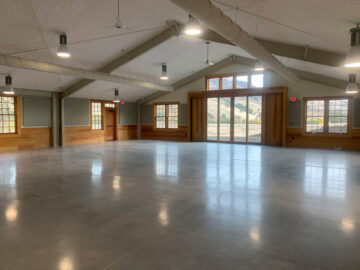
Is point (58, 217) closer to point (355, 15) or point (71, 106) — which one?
point (355, 15)

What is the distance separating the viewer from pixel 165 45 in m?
9.57

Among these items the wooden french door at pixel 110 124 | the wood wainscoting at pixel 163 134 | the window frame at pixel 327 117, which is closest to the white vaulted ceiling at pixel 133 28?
the window frame at pixel 327 117

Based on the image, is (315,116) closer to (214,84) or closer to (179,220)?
(214,84)

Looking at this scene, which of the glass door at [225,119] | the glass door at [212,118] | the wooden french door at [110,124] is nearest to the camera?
the glass door at [225,119]

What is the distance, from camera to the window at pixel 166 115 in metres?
14.7

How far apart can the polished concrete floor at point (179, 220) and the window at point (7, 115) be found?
17.2ft

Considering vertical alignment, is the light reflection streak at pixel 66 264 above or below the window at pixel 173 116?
below

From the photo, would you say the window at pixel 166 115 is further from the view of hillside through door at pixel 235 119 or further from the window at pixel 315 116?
the window at pixel 315 116

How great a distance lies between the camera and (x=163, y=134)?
1509 cm

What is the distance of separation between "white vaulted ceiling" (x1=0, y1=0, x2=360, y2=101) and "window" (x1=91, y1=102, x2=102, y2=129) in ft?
8.74

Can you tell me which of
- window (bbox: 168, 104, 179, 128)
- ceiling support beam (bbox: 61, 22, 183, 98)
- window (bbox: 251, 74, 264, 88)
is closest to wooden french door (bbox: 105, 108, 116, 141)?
window (bbox: 168, 104, 179, 128)

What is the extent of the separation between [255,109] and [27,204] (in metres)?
10.4

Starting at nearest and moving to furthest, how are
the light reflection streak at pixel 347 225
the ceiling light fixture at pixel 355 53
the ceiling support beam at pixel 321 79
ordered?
1. the light reflection streak at pixel 347 225
2. the ceiling light fixture at pixel 355 53
3. the ceiling support beam at pixel 321 79

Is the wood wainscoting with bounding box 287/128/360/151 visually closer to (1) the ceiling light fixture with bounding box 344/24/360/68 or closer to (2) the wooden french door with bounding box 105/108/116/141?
(1) the ceiling light fixture with bounding box 344/24/360/68
